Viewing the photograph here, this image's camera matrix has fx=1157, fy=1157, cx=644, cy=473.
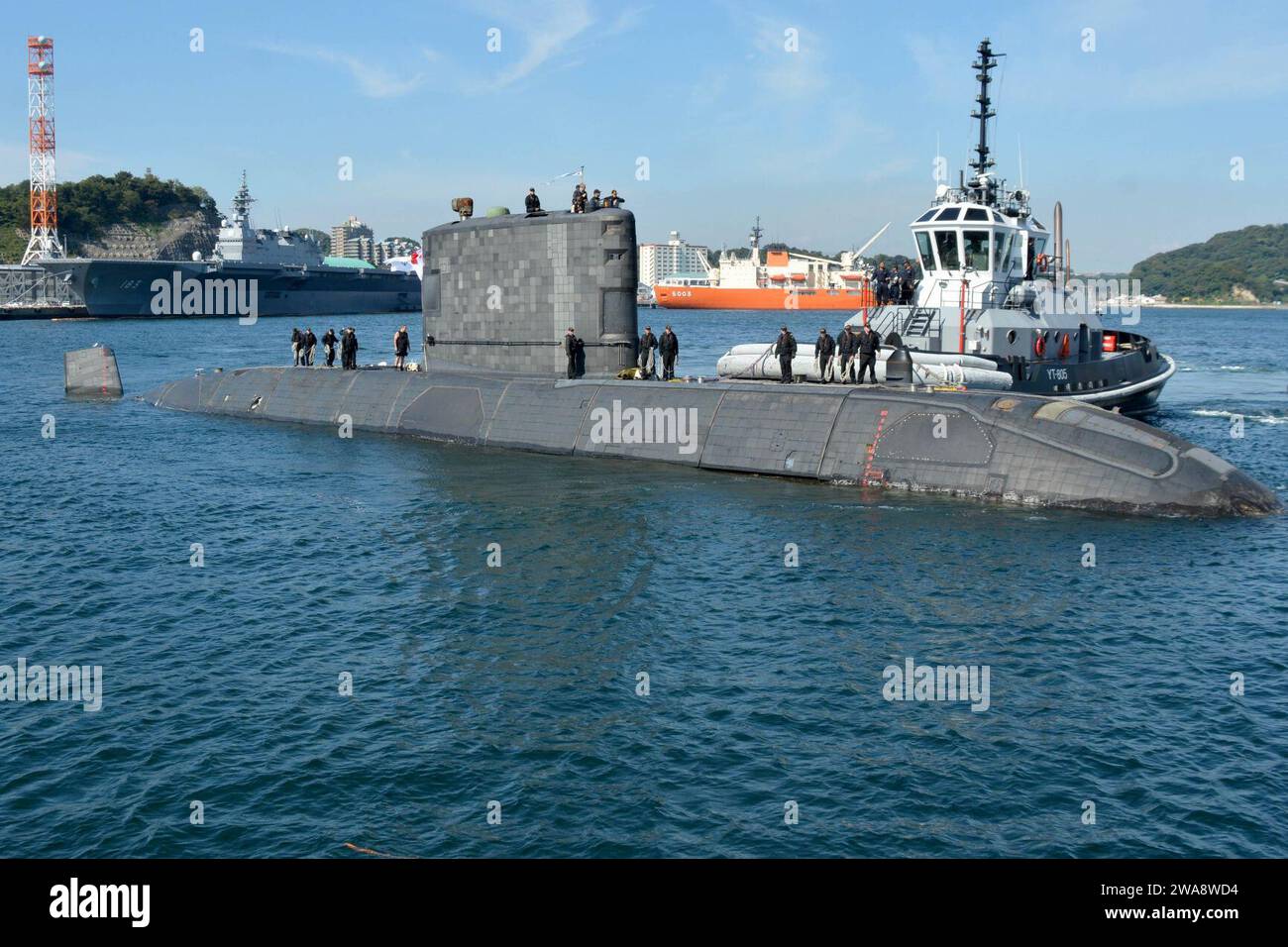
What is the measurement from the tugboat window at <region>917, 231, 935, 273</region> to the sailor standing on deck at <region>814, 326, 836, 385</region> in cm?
1362

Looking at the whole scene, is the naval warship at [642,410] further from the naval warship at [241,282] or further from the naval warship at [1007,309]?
the naval warship at [241,282]

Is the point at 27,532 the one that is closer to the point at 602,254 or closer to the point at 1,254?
the point at 602,254

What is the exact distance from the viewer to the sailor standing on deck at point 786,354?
98.0 ft

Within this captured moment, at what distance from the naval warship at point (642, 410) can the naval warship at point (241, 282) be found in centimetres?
9931

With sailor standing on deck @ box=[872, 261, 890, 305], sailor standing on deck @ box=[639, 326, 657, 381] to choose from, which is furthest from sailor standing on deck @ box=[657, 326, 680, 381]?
sailor standing on deck @ box=[872, 261, 890, 305]

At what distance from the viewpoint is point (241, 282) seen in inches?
5241

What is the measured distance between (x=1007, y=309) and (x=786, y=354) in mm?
13174

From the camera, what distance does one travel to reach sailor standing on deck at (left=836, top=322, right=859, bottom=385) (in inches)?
1170
